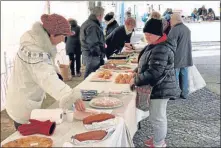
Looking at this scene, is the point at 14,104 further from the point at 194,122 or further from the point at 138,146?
the point at 194,122

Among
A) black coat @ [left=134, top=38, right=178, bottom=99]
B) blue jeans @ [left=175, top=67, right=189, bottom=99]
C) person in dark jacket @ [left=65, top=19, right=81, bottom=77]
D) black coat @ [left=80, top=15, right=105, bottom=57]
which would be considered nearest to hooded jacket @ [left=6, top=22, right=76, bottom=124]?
black coat @ [left=134, top=38, right=178, bottom=99]

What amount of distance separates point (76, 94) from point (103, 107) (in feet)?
1.19

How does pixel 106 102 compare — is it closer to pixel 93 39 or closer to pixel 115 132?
pixel 115 132

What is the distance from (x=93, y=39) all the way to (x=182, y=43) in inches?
45.2

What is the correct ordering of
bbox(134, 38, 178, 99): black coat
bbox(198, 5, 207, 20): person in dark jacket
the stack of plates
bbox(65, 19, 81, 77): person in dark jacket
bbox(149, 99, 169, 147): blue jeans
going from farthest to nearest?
bbox(198, 5, 207, 20): person in dark jacket < bbox(65, 19, 81, 77): person in dark jacket < bbox(149, 99, 169, 147): blue jeans < bbox(134, 38, 178, 99): black coat < the stack of plates

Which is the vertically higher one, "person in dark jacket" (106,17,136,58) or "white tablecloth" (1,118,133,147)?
"person in dark jacket" (106,17,136,58)

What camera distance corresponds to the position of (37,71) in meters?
1.67

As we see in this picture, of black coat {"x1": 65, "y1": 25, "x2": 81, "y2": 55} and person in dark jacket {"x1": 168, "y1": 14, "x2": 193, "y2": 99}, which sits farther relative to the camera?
black coat {"x1": 65, "y1": 25, "x2": 81, "y2": 55}

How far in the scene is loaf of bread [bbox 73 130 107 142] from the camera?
1.52 meters

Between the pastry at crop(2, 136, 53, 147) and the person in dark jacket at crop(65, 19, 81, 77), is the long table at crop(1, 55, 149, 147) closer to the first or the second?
the pastry at crop(2, 136, 53, 147)

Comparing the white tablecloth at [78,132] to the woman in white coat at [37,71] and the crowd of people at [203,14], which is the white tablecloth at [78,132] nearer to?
the woman in white coat at [37,71]

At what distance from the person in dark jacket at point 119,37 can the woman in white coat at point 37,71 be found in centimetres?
247

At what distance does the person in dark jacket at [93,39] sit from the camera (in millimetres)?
3867

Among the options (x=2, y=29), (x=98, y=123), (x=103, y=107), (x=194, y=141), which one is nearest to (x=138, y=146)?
(x=194, y=141)
